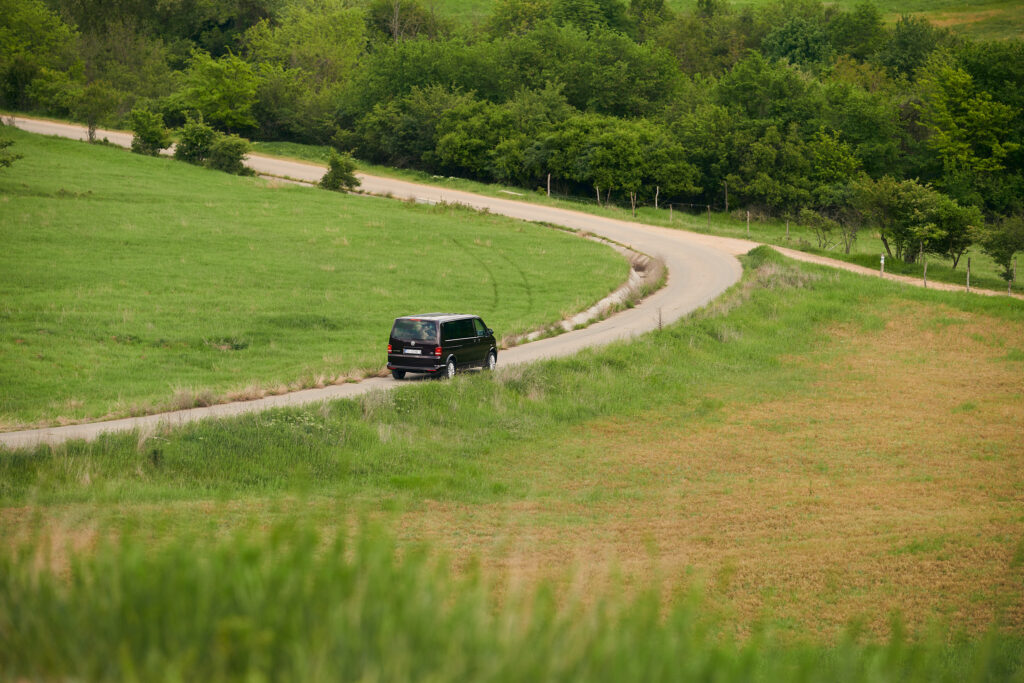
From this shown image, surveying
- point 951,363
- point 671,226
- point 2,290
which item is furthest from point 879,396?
point 671,226

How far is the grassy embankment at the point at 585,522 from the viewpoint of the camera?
11.6 feet

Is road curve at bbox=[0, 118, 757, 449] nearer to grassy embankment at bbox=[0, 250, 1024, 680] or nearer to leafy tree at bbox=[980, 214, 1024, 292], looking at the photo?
grassy embankment at bbox=[0, 250, 1024, 680]

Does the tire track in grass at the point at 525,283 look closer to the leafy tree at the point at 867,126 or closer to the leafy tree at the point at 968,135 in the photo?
the leafy tree at the point at 867,126

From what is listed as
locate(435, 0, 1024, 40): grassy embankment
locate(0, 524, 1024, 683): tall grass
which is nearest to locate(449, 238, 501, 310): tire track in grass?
locate(0, 524, 1024, 683): tall grass

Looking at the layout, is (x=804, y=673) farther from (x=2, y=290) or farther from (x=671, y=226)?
(x=671, y=226)

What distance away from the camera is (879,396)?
30.0m

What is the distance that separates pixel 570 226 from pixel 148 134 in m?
31.9

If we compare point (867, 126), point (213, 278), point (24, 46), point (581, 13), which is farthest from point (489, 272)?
point (581, 13)

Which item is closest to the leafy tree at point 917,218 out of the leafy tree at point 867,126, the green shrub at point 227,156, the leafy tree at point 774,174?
the leafy tree at point 774,174

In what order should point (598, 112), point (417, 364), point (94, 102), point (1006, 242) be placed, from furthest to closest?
1. point (598, 112)
2. point (94, 102)
3. point (1006, 242)
4. point (417, 364)

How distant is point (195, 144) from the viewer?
228 feet

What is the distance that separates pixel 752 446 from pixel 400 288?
2263cm

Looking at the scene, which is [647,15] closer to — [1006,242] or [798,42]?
[798,42]

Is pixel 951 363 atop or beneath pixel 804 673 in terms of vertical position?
beneath
